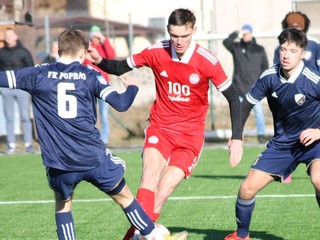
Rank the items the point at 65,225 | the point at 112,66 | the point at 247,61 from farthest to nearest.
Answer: the point at 247,61 < the point at 112,66 < the point at 65,225

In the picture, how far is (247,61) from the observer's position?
15688 mm

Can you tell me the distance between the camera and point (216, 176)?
1231 centimetres

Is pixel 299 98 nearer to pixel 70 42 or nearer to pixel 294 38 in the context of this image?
pixel 294 38

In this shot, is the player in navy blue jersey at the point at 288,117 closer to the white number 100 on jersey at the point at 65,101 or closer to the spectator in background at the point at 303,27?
the white number 100 on jersey at the point at 65,101

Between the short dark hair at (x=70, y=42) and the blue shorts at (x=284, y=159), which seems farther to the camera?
the blue shorts at (x=284, y=159)

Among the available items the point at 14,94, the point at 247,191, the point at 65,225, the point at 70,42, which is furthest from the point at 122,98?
the point at 14,94

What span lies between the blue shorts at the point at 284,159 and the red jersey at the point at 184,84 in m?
0.70

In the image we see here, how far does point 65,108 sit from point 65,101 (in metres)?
0.05

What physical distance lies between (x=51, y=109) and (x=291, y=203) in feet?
12.7

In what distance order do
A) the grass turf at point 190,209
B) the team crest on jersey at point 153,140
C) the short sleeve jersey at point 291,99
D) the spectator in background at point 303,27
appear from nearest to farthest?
the short sleeve jersey at point 291,99 → the team crest on jersey at point 153,140 → the grass turf at point 190,209 → the spectator in background at point 303,27

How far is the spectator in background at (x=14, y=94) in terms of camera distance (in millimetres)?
15117

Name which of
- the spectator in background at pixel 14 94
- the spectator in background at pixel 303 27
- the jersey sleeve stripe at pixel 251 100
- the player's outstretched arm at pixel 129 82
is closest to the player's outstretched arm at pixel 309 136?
the jersey sleeve stripe at pixel 251 100

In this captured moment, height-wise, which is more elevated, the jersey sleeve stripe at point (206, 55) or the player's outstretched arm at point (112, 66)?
the jersey sleeve stripe at point (206, 55)

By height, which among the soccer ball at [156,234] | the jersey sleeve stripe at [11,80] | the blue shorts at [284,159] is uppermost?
the jersey sleeve stripe at [11,80]
